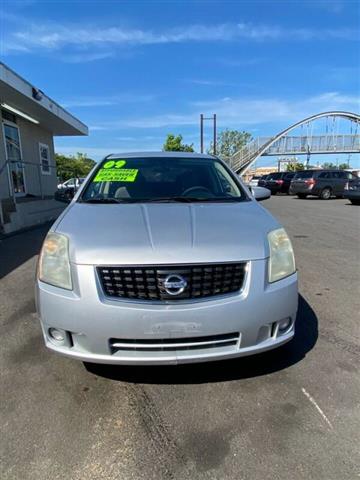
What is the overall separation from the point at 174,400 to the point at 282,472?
798 mm

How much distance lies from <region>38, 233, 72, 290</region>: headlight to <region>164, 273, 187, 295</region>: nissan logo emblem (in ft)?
2.03

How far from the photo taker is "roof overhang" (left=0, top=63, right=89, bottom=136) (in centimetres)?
976

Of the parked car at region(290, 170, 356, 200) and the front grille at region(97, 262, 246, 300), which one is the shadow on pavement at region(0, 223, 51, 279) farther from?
the parked car at region(290, 170, 356, 200)

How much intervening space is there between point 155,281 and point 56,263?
71cm

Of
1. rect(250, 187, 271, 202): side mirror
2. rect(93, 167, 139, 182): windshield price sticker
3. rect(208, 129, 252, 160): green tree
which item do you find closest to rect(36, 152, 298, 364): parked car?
rect(93, 167, 139, 182): windshield price sticker

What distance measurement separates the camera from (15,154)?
13.9m

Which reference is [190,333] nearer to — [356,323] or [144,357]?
[144,357]

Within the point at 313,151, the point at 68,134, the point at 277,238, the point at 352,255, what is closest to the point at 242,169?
the point at 313,151

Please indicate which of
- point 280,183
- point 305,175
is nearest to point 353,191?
point 305,175

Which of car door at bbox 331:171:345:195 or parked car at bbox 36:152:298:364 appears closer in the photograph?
parked car at bbox 36:152:298:364

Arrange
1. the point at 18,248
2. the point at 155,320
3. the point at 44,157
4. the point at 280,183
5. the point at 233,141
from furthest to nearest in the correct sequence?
the point at 233,141 → the point at 280,183 → the point at 44,157 → the point at 18,248 → the point at 155,320

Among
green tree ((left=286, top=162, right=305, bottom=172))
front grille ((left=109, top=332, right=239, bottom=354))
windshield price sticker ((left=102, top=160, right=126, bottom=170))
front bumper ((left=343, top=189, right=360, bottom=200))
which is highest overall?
windshield price sticker ((left=102, top=160, right=126, bottom=170))

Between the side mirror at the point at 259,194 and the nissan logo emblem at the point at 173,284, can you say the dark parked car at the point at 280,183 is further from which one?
the nissan logo emblem at the point at 173,284

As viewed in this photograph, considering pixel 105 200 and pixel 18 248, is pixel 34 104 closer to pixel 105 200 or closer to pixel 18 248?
pixel 18 248
